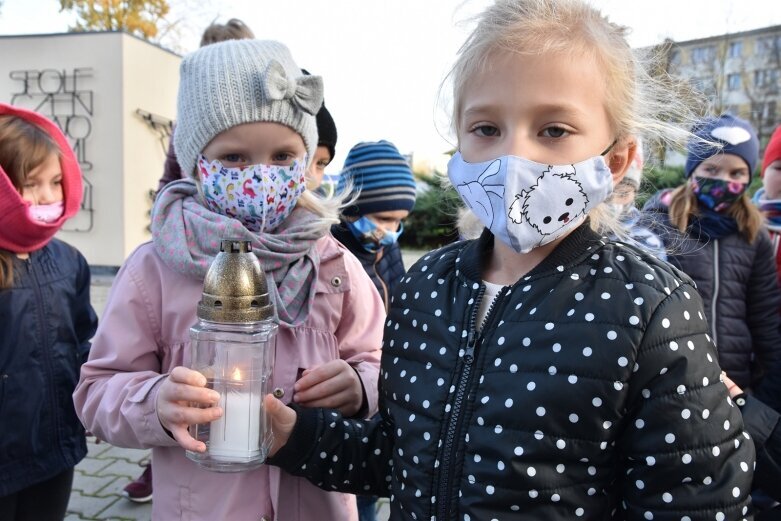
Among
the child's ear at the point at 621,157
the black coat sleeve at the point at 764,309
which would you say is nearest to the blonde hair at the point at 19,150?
the child's ear at the point at 621,157

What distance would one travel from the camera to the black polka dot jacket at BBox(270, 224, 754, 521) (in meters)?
1.11

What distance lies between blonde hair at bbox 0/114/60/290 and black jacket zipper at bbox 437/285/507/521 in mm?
2052

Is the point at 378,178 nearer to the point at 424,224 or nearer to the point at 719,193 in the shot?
the point at 719,193

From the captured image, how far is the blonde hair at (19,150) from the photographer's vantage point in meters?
2.50

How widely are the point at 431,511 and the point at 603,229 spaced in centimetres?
87

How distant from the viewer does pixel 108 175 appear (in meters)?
12.0

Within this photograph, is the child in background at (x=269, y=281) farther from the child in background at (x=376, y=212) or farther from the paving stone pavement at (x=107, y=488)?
the paving stone pavement at (x=107, y=488)

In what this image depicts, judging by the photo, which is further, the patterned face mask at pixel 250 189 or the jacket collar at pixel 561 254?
the patterned face mask at pixel 250 189

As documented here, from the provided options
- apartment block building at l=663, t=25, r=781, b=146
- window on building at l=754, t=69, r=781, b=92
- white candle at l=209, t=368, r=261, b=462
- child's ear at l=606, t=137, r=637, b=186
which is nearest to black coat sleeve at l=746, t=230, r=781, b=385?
child's ear at l=606, t=137, r=637, b=186

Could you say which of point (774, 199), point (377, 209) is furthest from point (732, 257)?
point (377, 209)

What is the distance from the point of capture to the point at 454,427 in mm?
1278

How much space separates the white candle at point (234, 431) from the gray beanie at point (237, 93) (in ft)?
2.63

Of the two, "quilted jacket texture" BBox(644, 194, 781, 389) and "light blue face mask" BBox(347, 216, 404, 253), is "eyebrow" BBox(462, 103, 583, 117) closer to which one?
"light blue face mask" BBox(347, 216, 404, 253)

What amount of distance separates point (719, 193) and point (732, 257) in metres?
0.39
